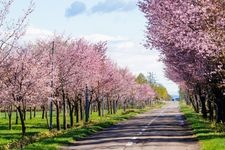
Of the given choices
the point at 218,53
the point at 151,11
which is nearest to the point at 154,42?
the point at 151,11

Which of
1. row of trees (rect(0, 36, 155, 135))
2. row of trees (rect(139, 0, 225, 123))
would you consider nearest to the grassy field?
row of trees (rect(0, 36, 155, 135))

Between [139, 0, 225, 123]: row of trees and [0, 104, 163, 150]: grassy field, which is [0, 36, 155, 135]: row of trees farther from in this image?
[139, 0, 225, 123]: row of trees

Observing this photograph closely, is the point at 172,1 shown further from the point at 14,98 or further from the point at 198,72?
the point at 14,98

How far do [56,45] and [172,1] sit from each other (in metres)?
29.0

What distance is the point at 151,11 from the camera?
81.2 ft

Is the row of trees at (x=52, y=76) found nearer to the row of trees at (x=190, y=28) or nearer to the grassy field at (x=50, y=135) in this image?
the grassy field at (x=50, y=135)

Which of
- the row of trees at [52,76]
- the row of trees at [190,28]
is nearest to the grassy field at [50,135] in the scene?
the row of trees at [52,76]

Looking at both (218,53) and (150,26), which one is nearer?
(218,53)

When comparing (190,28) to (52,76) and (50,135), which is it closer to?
(50,135)

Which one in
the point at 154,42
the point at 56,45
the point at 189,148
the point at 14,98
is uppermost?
the point at 56,45

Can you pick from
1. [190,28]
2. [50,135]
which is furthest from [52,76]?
[190,28]

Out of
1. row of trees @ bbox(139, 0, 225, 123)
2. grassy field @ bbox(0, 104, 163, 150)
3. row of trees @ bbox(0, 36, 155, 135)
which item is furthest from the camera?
row of trees @ bbox(0, 36, 155, 135)

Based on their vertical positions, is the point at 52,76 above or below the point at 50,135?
above

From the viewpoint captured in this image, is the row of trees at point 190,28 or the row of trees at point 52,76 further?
the row of trees at point 52,76
